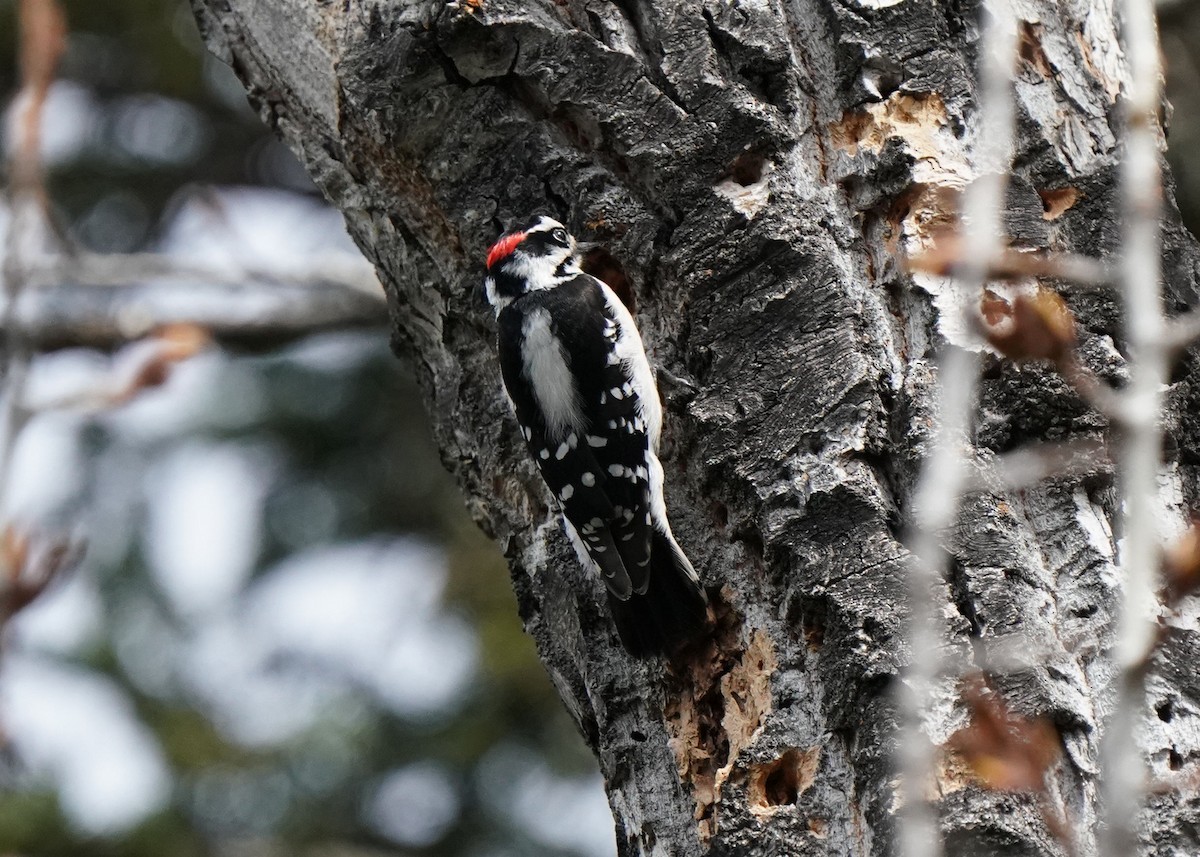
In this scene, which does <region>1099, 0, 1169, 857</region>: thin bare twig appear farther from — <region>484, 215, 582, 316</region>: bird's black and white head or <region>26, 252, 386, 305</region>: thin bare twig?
<region>26, 252, 386, 305</region>: thin bare twig

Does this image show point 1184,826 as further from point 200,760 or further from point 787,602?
point 200,760

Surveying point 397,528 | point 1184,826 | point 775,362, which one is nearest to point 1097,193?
point 775,362

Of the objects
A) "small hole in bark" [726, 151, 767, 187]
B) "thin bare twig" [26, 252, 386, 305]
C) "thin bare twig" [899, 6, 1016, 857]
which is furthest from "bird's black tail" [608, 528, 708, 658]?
"thin bare twig" [26, 252, 386, 305]

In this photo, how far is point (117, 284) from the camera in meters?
5.32

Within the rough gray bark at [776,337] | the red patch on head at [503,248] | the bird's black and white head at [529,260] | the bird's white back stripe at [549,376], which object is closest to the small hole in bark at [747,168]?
the rough gray bark at [776,337]

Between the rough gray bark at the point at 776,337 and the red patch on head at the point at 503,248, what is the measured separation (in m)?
0.04

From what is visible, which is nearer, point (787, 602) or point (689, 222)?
point (787, 602)

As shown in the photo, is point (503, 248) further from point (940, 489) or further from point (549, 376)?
point (940, 489)

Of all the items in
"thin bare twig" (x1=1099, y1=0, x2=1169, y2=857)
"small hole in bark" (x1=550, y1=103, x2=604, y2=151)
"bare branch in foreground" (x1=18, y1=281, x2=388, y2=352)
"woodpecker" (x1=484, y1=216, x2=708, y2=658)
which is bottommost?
"thin bare twig" (x1=1099, y1=0, x2=1169, y2=857)

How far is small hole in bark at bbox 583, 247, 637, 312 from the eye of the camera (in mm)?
3281

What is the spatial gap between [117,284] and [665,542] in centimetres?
318

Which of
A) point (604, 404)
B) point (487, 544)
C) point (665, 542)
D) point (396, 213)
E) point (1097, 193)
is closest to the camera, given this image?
point (1097, 193)

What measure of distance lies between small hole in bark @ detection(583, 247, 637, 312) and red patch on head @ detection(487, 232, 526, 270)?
176 mm

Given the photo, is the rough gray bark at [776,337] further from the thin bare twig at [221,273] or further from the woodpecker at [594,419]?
the thin bare twig at [221,273]
